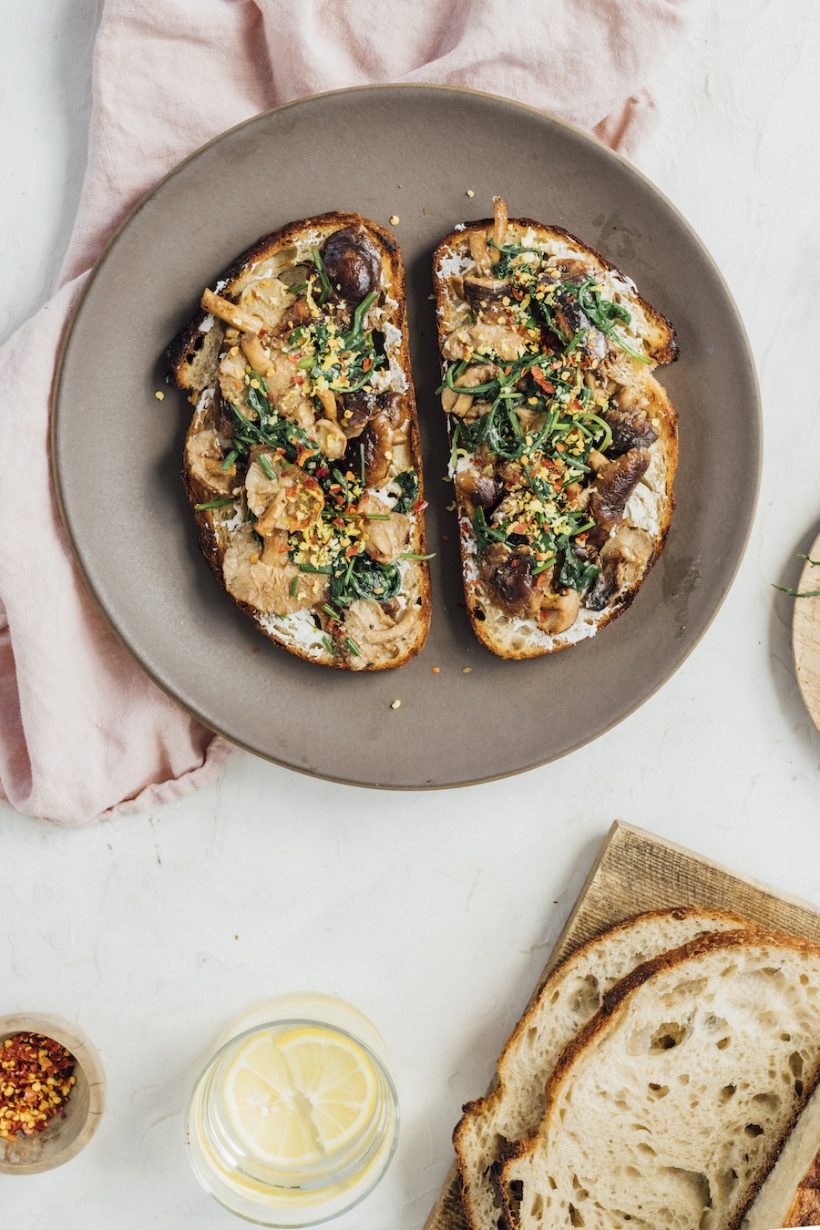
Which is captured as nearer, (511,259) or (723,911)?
(511,259)

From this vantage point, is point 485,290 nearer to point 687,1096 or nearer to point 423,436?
point 423,436

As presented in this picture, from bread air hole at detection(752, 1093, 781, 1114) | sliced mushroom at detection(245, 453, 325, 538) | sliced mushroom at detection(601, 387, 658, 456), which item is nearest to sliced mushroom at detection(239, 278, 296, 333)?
sliced mushroom at detection(245, 453, 325, 538)

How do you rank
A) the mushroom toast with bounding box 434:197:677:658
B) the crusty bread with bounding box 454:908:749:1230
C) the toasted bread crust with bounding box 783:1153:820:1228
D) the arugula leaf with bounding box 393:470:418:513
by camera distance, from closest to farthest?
the toasted bread crust with bounding box 783:1153:820:1228
the mushroom toast with bounding box 434:197:677:658
the arugula leaf with bounding box 393:470:418:513
the crusty bread with bounding box 454:908:749:1230

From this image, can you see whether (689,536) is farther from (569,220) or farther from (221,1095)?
(221,1095)

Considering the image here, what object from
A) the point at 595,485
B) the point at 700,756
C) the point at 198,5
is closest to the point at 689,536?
the point at 595,485

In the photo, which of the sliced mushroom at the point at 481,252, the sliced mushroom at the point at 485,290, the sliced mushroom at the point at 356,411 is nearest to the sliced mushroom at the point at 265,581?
the sliced mushroom at the point at 356,411

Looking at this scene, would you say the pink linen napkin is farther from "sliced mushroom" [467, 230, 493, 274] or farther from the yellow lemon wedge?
the yellow lemon wedge

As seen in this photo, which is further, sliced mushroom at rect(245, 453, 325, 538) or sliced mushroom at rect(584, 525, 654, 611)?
sliced mushroom at rect(584, 525, 654, 611)
